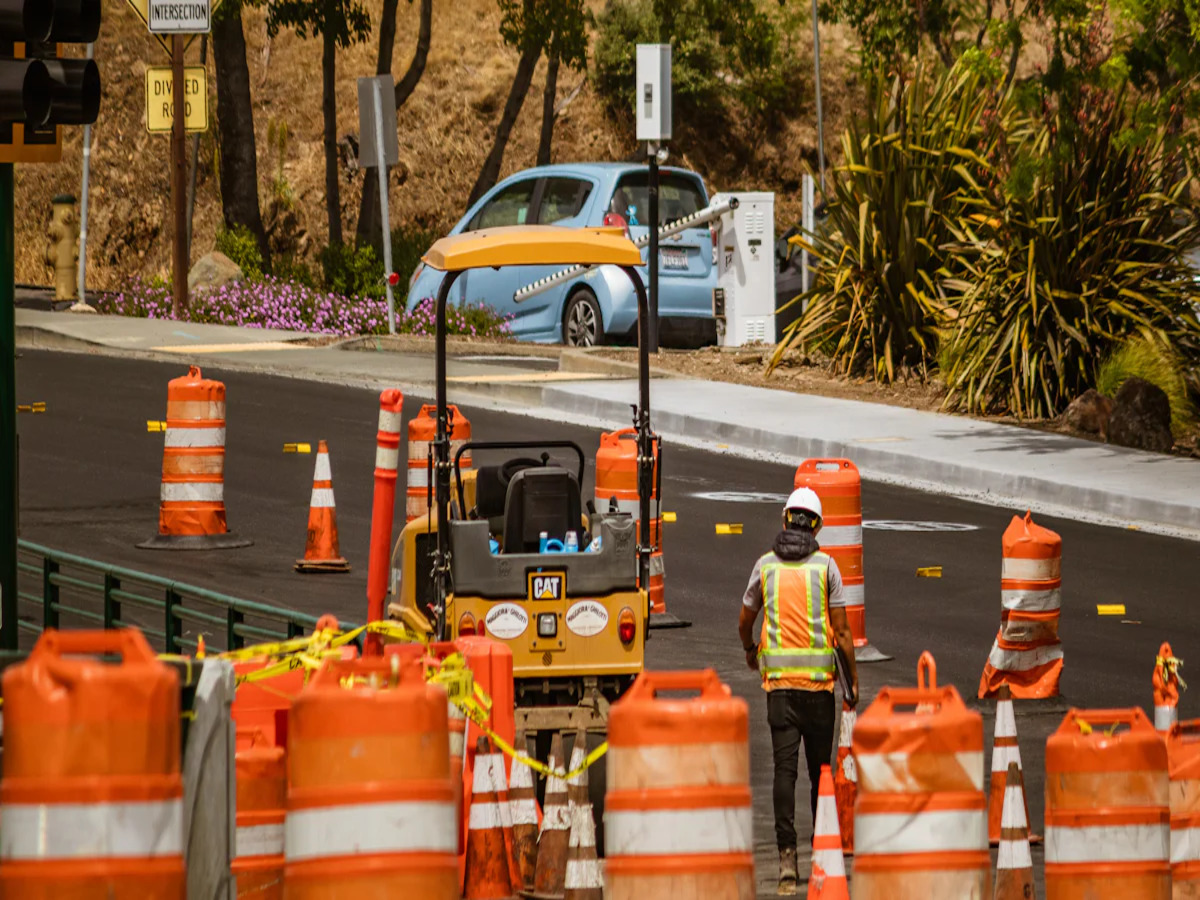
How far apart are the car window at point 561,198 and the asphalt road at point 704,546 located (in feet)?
17.0

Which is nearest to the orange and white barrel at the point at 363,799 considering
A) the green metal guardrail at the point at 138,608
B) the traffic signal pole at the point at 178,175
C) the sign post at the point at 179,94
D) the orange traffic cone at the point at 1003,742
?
the green metal guardrail at the point at 138,608

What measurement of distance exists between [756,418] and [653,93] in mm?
4963

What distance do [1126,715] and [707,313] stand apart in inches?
719

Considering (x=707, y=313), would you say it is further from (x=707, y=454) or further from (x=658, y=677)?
(x=658, y=677)

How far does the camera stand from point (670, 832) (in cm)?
547

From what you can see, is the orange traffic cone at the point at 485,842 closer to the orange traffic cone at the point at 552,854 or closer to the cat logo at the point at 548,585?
the orange traffic cone at the point at 552,854

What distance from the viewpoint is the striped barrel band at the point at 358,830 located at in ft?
16.7

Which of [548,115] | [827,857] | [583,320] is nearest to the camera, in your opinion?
[827,857]

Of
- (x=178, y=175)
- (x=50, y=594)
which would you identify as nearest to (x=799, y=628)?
(x=50, y=594)

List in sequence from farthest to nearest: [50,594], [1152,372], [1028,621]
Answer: [1152,372], [50,594], [1028,621]

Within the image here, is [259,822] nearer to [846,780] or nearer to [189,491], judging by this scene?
[846,780]

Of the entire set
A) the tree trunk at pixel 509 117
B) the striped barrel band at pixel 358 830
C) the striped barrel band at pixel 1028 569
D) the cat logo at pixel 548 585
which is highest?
the tree trunk at pixel 509 117

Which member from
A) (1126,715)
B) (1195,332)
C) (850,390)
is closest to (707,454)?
(850,390)

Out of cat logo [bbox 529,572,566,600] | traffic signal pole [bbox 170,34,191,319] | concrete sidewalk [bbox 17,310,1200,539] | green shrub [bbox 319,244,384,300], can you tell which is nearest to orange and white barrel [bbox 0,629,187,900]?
cat logo [bbox 529,572,566,600]
